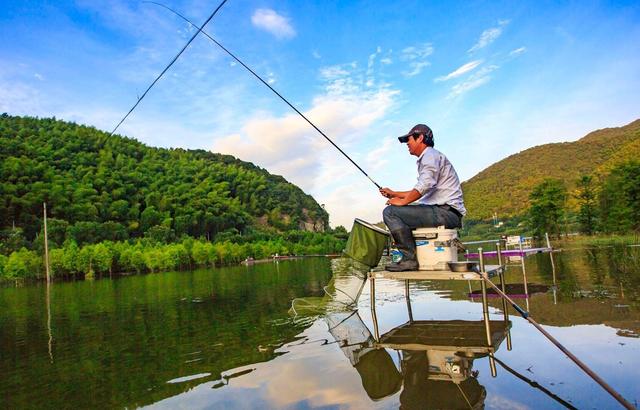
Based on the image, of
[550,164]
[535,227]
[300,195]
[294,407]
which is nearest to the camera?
[294,407]

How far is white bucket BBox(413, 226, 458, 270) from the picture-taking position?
5367 millimetres

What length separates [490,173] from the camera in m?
146

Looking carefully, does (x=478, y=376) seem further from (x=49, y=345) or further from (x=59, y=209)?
(x=59, y=209)

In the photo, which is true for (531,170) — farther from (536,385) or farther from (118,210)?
(536,385)

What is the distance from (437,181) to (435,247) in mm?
836

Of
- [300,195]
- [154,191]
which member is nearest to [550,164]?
[300,195]

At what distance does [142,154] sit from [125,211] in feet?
148

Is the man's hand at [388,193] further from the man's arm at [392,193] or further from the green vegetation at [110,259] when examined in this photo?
the green vegetation at [110,259]

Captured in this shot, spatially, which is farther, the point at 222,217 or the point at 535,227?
the point at 222,217

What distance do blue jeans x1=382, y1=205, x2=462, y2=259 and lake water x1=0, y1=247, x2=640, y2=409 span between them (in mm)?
1185

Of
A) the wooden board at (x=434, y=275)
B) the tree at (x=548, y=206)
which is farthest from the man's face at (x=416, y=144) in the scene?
the tree at (x=548, y=206)

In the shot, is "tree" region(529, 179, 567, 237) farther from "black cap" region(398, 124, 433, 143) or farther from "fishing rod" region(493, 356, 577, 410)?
"fishing rod" region(493, 356, 577, 410)

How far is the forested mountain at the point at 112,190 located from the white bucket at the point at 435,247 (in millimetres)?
73921

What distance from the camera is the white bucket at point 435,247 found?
5.37 m
